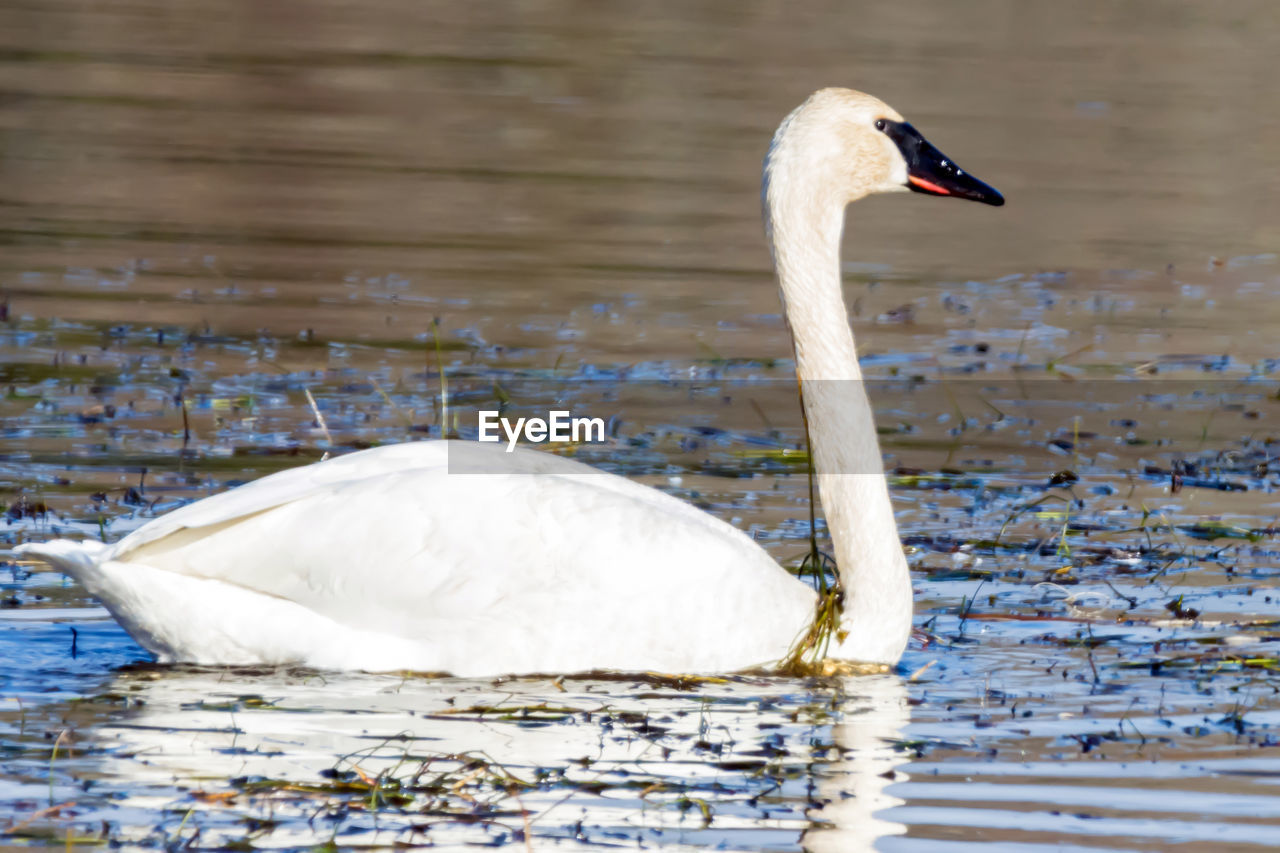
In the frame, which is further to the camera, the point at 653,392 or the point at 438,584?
the point at 653,392

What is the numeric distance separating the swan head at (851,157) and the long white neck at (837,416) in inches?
0.4

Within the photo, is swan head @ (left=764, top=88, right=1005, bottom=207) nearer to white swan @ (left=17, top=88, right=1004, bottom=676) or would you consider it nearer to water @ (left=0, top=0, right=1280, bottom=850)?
white swan @ (left=17, top=88, right=1004, bottom=676)

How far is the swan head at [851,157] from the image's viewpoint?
8.00 m

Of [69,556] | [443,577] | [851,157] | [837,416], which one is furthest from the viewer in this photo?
[851,157]

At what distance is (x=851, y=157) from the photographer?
812 cm

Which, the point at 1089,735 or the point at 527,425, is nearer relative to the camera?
the point at 1089,735

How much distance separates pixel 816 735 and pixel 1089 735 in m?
0.83

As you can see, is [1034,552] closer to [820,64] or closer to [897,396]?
[897,396]

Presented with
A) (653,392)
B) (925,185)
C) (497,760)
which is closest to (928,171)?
(925,185)

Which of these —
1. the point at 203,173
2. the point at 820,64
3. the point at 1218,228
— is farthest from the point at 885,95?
the point at 203,173

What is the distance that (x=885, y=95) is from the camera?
24.0 meters

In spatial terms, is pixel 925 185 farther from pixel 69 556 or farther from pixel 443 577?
pixel 69 556

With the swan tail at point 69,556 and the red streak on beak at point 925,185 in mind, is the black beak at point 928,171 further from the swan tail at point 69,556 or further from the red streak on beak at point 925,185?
the swan tail at point 69,556

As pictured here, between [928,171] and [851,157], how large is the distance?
1.20ft
